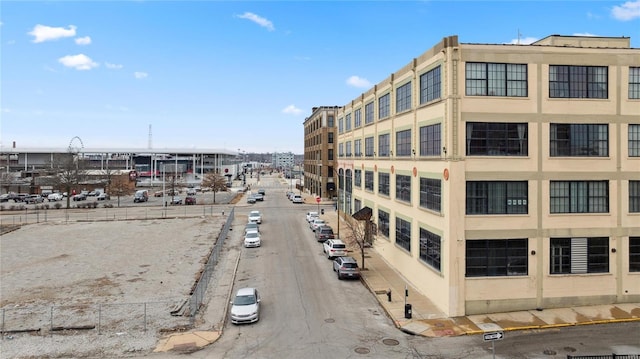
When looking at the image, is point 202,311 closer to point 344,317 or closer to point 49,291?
point 344,317

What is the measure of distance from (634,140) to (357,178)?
2696cm

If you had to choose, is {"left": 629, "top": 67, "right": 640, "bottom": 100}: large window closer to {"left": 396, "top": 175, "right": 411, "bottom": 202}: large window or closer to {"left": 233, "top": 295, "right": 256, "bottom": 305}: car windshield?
{"left": 396, "top": 175, "right": 411, "bottom": 202}: large window

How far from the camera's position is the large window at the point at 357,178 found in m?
46.6

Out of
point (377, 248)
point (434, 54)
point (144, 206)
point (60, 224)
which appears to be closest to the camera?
point (434, 54)

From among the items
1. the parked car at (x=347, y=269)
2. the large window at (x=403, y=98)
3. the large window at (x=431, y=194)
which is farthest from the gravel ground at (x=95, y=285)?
the large window at (x=403, y=98)

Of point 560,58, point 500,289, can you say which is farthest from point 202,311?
point 560,58

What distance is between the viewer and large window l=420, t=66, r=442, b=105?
25.4 m

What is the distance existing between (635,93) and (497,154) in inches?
375

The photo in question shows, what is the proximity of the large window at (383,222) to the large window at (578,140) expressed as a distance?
1518 centimetres

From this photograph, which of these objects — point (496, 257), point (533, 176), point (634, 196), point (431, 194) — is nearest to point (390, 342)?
point (496, 257)

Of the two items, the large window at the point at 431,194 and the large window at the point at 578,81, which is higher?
the large window at the point at 578,81

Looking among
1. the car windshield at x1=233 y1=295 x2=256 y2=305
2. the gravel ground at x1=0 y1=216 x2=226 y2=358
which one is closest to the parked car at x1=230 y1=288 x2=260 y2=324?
the car windshield at x1=233 y1=295 x2=256 y2=305

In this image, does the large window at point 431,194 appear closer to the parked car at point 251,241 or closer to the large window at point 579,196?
the large window at point 579,196

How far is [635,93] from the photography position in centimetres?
2542
